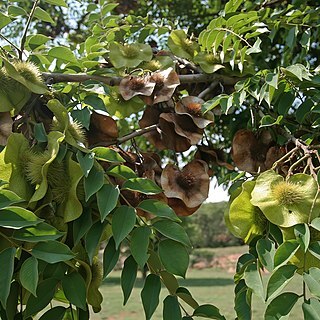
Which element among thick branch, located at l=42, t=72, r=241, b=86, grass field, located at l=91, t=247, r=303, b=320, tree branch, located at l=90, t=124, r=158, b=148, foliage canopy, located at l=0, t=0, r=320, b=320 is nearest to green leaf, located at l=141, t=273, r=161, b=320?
foliage canopy, located at l=0, t=0, r=320, b=320

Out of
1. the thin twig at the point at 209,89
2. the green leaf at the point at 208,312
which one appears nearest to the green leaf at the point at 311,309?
the green leaf at the point at 208,312

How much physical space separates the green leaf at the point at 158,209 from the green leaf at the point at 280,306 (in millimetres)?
136

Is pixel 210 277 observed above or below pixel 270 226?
below

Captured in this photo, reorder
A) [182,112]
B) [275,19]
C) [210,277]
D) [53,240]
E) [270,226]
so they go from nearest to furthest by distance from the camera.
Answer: [53,240], [270,226], [182,112], [275,19], [210,277]

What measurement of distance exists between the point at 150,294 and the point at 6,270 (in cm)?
17

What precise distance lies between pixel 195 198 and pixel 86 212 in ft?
0.62

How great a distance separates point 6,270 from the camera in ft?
1.78

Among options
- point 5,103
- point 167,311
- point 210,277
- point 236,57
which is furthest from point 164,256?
point 210,277

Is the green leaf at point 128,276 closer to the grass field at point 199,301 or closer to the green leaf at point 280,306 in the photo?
the green leaf at point 280,306

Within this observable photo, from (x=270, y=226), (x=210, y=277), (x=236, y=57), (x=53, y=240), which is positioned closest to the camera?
(x=53, y=240)

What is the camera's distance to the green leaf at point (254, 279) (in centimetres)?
60

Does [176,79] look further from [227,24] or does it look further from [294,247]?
[294,247]

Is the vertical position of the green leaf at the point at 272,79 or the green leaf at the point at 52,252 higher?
the green leaf at the point at 272,79

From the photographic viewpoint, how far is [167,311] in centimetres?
64
